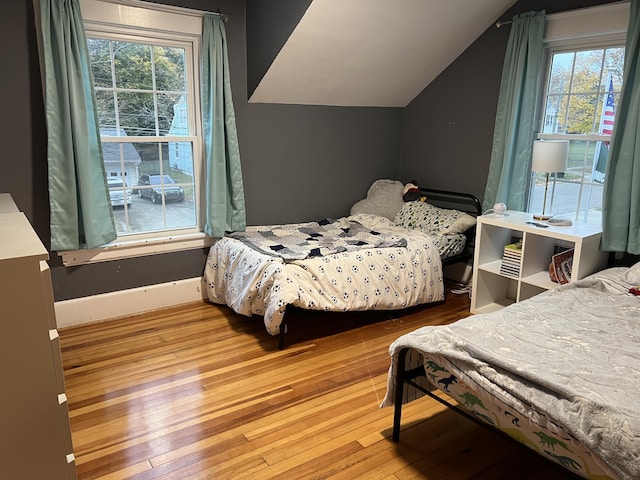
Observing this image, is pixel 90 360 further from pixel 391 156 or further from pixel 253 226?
pixel 391 156

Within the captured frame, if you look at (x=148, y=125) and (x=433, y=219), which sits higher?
(x=148, y=125)

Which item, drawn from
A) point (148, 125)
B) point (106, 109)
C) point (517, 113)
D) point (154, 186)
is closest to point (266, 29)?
point (148, 125)

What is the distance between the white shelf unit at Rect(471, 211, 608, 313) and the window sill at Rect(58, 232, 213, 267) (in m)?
2.05

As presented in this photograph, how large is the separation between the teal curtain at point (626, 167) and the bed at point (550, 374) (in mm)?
640

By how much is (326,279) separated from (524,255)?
1.32 meters

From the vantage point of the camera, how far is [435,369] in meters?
1.98

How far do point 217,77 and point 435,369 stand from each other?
2.54 m

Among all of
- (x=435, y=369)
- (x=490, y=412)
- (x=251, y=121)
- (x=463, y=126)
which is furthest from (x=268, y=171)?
(x=490, y=412)

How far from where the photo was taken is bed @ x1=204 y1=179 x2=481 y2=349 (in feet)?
9.97

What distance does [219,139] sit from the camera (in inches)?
139

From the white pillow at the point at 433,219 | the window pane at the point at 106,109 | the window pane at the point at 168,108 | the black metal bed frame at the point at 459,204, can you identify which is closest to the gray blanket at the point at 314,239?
the white pillow at the point at 433,219

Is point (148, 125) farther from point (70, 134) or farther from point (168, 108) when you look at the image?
point (70, 134)

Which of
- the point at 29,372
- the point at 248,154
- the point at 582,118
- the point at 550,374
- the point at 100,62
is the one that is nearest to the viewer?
the point at 29,372

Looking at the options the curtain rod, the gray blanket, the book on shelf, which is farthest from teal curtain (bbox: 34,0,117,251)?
the book on shelf
